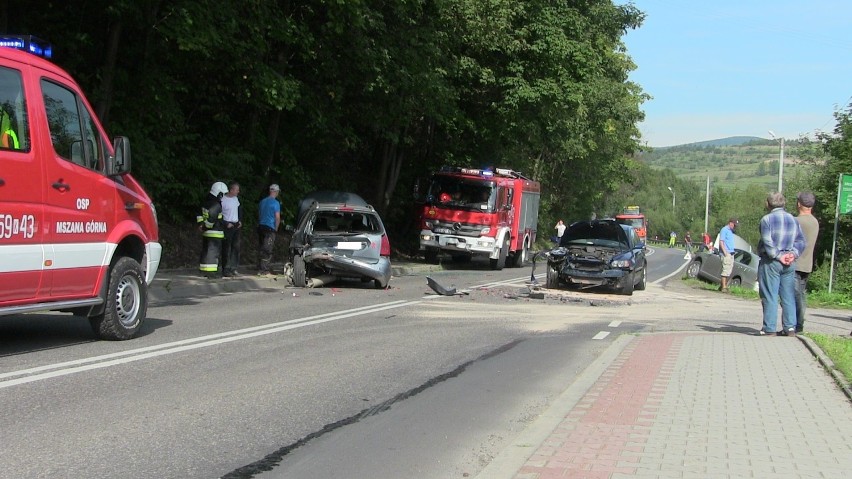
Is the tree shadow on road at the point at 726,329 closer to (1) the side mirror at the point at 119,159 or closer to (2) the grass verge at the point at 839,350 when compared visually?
(2) the grass verge at the point at 839,350

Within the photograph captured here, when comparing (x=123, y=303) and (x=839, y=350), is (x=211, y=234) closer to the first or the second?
(x=123, y=303)

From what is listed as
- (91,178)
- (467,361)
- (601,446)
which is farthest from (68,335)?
(601,446)

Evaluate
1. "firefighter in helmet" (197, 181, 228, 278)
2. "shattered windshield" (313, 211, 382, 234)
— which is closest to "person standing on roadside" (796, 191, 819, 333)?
"shattered windshield" (313, 211, 382, 234)

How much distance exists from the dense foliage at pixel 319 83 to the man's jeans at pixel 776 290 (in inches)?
413

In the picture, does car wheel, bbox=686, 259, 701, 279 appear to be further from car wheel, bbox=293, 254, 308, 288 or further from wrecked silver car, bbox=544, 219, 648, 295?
car wheel, bbox=293, 254, 308, 288

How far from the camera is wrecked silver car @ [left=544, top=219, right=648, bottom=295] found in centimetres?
1719

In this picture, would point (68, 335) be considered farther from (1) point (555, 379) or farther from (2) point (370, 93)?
(2) point (370, 93)

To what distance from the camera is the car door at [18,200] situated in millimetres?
7137

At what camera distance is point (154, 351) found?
333 inches

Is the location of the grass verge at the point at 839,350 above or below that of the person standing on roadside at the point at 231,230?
below

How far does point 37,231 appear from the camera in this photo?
24.7ft

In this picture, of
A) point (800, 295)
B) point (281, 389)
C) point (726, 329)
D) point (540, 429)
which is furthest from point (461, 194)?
point (540, 429)

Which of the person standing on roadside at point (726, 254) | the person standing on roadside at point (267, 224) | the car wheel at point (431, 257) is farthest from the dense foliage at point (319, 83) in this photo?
the person standing on roadside at point (726, 254)

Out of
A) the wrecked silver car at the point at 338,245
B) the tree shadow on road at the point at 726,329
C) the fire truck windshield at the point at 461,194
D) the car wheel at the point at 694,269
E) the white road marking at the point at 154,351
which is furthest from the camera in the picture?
the fire truck windshield at the point at 461,194
